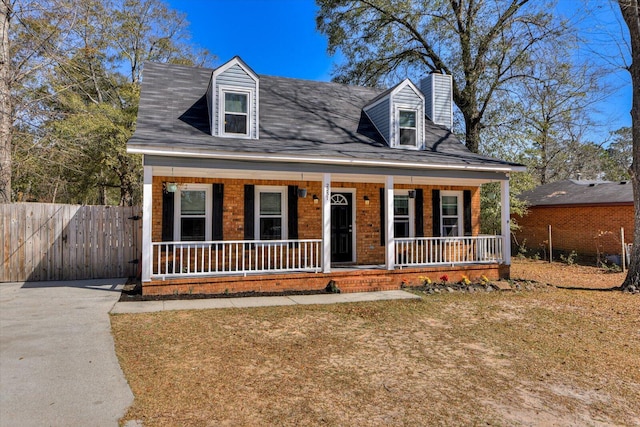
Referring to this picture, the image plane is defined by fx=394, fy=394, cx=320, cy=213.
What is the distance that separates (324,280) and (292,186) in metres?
2.88

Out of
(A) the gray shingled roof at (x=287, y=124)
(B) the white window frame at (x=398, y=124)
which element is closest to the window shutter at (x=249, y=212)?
(A) the gray shingled roof at (x=287, y=124)

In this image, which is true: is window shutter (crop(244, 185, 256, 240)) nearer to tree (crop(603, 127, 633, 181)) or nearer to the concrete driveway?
the concrete driveway

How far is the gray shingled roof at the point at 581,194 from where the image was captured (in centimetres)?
1666

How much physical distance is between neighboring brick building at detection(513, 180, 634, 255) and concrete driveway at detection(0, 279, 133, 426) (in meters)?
17.3

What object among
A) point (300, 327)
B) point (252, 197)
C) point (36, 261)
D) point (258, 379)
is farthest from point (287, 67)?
point (258, 379)

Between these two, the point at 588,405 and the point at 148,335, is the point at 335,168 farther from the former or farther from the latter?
the point at 588,405

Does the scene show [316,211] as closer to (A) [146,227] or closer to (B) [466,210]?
(A) [146,227]

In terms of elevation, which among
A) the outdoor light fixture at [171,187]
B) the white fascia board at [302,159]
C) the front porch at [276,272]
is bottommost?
the front porch at [276,272]

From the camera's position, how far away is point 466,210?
12.9 meters

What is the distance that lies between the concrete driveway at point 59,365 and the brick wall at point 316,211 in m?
3.10

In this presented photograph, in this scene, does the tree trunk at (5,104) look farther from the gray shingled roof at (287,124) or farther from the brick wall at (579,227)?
the brick wall at (579,227)

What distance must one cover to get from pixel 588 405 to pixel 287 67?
2289cm

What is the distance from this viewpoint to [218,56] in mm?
27094

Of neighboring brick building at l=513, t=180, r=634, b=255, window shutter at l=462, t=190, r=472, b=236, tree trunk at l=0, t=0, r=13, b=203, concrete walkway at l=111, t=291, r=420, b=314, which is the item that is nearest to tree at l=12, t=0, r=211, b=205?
tree trunk at l=0, t=0, r=13, b=203
